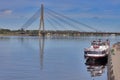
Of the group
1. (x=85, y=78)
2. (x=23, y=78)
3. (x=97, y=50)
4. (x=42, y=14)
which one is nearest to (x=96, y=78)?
(x=85, y=78)

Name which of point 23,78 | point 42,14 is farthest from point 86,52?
point 42,14

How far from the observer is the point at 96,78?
1528 inches

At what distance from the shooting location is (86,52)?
5741 cm

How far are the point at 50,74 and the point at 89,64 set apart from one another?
44.4 ft

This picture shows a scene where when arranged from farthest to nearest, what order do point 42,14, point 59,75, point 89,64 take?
point 42,14 → point 89,64 → point 59,75

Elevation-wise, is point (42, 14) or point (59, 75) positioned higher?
point (42, 14)

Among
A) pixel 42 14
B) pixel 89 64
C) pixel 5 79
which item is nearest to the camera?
pixel 5 79

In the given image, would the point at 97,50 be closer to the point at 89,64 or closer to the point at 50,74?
the point at 89,64

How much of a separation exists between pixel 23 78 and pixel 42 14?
435 ft

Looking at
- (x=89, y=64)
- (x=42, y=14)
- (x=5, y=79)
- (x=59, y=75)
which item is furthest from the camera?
(x=42, y=14)

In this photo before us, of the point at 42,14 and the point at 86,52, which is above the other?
the point at 42,14

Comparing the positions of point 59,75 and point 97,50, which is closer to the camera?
point 59,75

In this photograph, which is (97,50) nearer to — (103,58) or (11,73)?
(103,58)

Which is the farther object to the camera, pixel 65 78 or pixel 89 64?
pixel 89 64
